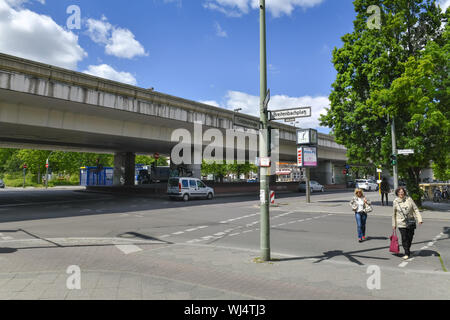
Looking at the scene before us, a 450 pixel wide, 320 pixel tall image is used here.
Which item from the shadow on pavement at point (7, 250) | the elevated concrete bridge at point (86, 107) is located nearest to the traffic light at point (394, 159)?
the elevated concrete bridge at point (86, 107)

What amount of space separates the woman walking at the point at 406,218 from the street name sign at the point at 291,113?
298 cm

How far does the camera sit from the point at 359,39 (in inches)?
743

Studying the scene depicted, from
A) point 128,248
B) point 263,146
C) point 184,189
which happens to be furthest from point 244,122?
point 184,189

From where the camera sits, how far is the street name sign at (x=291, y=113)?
6797 mm

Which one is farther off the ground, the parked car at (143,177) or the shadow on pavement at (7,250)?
the parked car at (143,177)

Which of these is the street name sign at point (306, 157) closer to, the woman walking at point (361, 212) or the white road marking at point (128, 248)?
the woman walking at point (361, 212)

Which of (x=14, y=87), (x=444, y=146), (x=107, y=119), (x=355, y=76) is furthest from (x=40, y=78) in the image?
(x=444, y=146)

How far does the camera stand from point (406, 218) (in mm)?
7121

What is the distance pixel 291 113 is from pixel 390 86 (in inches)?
499

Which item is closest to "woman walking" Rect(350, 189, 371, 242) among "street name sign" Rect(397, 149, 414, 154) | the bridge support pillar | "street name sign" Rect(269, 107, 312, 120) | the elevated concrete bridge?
"street name sign" Rect(269, 107, 312, 120)

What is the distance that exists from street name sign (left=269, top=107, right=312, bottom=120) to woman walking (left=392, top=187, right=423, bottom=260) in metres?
2.98

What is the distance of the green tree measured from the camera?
601 inches

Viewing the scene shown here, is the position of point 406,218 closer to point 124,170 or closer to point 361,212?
point 361,212

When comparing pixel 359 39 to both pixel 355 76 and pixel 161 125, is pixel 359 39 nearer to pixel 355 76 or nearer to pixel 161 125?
pixel 355 76
